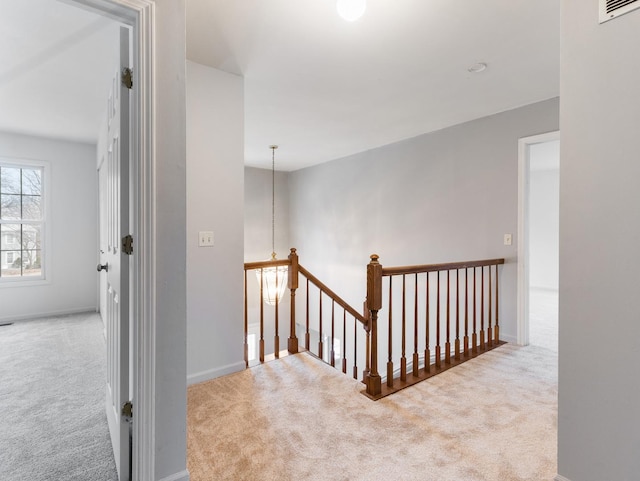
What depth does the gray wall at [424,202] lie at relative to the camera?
11.0 feet

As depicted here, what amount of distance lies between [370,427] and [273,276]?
7.30 feet

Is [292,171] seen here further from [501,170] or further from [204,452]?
[204,452]

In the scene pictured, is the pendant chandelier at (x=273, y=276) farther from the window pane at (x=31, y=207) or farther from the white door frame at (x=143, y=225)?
the window pane at (x=31, y=207)

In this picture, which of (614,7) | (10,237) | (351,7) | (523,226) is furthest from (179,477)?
(10,237)

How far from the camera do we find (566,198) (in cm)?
135

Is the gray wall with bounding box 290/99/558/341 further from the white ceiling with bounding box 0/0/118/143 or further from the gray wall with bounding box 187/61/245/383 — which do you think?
the white ceiling with bounding box 0/0/118/143

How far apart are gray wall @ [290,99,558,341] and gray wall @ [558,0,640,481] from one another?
208 centimetres

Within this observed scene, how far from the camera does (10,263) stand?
4301 millimetres

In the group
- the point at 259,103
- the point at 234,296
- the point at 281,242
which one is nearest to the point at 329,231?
the point at 281,242

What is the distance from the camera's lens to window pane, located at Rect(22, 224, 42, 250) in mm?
4379

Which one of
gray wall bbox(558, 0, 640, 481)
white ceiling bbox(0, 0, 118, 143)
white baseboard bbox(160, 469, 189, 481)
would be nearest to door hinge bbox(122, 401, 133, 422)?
white baseboard bbox(160, 469, 189, 481)

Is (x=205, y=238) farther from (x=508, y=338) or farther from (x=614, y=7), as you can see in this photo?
(x=508, y=338)

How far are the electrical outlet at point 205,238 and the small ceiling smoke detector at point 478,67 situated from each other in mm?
2368

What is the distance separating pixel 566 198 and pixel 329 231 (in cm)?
460
